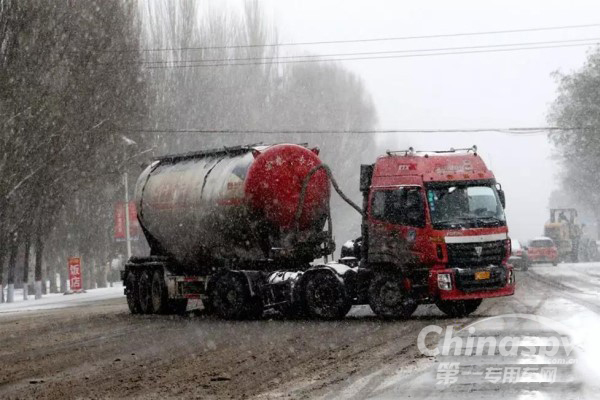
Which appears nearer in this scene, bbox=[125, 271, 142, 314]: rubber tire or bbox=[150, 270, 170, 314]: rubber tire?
bbox=[150, 270, 170, 314]: rubber tire

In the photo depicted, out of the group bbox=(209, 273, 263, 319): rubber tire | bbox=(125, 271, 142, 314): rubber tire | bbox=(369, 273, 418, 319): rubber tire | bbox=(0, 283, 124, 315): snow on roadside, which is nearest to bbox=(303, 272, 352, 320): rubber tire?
bbox=(369, 273, 418, 319): rubber tire

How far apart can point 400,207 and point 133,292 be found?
822cm

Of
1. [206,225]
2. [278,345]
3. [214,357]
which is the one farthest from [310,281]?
[214,357]

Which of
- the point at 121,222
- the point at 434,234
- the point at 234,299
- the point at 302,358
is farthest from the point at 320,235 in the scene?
the point at 121,222

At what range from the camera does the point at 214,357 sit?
15.0m

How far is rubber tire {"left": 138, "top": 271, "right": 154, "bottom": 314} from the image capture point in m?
25.8

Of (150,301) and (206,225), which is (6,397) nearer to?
(206,225)

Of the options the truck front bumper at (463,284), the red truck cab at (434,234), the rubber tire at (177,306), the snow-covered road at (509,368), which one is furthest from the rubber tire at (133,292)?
the snow-covered road at (509,368)

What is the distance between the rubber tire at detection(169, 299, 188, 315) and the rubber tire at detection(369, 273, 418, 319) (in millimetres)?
6076

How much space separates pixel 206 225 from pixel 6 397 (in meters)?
11.5

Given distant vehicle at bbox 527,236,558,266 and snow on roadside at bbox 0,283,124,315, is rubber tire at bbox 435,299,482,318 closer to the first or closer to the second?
snow on roadside at bbox 0,283,124,315

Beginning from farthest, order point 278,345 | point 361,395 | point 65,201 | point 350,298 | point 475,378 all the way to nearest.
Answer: point 65,201 → point 350,298 → point 278,345 → point 475,378 → point 361,395

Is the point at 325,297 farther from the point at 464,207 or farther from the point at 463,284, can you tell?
the point at 464,207

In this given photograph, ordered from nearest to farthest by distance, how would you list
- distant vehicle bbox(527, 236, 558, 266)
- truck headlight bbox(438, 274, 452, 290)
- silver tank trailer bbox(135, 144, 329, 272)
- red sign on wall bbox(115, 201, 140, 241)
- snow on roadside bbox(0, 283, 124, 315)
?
truck headlight bbox(438, 274, 452, 290), silver tank trailer bbox(135, 144, 329, 272), snow on roadside bbox(0, 283, 124, 315), red sign on wall bbox(115, 201, 140, 241), distant vehicle bbox(527, 236, 558, 266)
